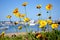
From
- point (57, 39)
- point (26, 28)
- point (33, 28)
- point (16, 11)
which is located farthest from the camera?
point (33, 28)

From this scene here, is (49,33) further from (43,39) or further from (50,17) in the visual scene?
(43,39)

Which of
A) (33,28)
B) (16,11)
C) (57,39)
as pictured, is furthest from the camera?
(33,28)

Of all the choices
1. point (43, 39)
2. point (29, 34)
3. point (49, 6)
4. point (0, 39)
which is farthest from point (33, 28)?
point (43, 39)

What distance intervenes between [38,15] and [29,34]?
365 millimetres

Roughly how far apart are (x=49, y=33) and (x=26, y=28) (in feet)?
1.03

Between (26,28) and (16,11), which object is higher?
(16,11)

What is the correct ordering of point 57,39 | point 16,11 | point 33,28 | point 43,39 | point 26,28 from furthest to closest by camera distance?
point 33,28 → point 26,28 → point 57,39 → point 16,11 → point 43,39

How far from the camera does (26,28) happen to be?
101 inches

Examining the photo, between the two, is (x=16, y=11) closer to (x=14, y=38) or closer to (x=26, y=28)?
(x=26, y=28)

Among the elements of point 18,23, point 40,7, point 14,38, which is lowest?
point 14,38

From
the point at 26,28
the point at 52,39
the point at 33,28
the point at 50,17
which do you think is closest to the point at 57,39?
the point at 52,39

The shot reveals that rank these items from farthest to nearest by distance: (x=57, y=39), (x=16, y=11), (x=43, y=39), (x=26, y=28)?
(x=26, y=28)
(x=57, y=39)
(x=16, y=11)
(x=43, y=39)

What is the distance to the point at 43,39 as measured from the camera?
5.83ft

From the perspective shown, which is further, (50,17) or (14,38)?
(14,38)
